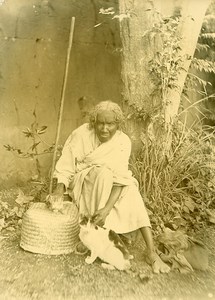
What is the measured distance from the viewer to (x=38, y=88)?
3.92 m

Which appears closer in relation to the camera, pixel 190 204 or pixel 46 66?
pixel 190 204

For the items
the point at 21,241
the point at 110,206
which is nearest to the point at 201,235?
the point at 110,206

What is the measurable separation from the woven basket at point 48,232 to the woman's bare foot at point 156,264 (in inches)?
23.1

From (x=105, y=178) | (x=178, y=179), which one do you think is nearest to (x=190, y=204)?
(x=178, y=179)

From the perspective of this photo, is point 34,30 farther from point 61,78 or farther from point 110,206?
point 110,206

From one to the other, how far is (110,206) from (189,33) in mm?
1832

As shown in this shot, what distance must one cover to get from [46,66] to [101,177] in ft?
5.01

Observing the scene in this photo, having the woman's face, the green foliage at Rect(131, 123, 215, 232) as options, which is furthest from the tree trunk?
the woman's face

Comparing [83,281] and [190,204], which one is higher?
[190,204]

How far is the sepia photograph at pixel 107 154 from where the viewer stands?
2.77m

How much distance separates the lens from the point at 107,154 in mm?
3107

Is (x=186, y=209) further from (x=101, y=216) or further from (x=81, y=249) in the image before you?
(x=81, y=249)

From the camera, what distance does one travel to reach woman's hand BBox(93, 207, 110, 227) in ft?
9.54

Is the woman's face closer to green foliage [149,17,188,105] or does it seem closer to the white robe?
the white robe
